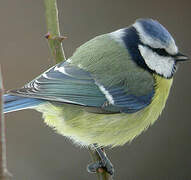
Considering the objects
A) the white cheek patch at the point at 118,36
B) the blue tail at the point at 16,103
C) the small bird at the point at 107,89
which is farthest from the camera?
the white cheek patch at the point at 118,36

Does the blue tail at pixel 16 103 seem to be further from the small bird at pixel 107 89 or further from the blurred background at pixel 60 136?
the blurred background at pixel 60 136

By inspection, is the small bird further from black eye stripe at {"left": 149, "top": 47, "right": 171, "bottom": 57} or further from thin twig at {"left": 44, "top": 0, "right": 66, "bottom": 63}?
thin twig at {"left": 44, "top": 0, "right": 66, "bottom": 63}

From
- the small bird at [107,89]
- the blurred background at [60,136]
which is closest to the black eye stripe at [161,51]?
the small bird at [107,89]

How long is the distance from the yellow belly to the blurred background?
971 millimetres

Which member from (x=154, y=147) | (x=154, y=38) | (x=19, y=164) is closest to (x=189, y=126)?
(x=154, y=147)

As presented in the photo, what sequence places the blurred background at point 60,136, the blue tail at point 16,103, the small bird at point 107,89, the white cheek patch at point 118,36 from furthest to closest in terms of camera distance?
the blurred background at point 60,136
the white cheek patch at point 118,36
the small bird at point 107,89
the blue tail at point 16,103

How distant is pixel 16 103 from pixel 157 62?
54 cm

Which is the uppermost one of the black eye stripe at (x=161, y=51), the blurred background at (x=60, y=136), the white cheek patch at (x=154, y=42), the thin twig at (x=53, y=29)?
the thin twig at (x=53, y=29)

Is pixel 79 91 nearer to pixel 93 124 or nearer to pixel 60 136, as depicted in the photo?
pixel 93 124

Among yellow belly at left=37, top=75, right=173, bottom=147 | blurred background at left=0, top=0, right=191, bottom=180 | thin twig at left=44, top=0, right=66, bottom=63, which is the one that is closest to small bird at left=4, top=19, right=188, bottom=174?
yellow belly at left=37, top=75, right=173, bottom=147

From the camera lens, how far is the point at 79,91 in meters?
1.50

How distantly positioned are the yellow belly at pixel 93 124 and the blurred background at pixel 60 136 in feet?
3.19

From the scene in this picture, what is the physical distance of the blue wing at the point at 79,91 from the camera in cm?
145

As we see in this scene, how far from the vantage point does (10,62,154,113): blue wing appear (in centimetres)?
145
